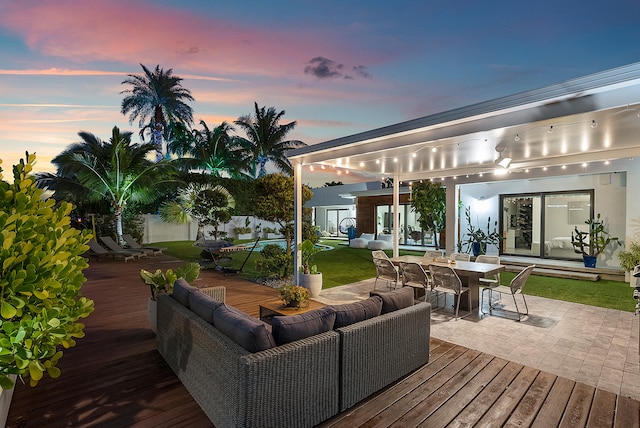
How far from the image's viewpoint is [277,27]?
306 inches

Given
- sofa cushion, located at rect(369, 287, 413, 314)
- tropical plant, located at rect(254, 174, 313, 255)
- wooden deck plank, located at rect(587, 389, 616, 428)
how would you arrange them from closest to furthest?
wooden deck plank, located at rect(587, 389, 616, 428)
sofa cushion, located at rect(369, 287, 413, 314)
tropical plant, located at rect(254, 174, 313, 255)

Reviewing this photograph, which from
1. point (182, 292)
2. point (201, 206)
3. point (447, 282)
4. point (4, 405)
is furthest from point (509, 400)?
point (201, 206)

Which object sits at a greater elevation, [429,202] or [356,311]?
[429,202]

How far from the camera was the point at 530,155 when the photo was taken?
7691 mm

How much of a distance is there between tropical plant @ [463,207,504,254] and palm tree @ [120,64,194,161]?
62.8 ft

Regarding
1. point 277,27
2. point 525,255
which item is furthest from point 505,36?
point 525,255

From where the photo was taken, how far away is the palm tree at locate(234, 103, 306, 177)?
23703 millimetres

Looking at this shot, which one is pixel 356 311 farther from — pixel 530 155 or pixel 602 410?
pixel 530 155

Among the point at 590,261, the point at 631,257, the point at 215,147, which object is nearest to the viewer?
the point at 631,257

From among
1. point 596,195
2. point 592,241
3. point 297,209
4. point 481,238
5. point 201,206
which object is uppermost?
point 596,195

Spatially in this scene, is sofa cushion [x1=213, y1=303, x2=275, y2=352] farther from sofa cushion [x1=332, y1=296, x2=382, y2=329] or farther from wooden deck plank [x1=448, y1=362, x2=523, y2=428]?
wooden deck plank [x1=448, y1=362, x2=523, y2=428]

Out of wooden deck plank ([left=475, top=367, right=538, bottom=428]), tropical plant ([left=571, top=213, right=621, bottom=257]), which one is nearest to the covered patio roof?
tropical plant ([left=571, top=213, right=621, bottom=257])

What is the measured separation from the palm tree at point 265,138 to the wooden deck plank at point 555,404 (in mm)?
21652

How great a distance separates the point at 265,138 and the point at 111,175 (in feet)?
38.7
